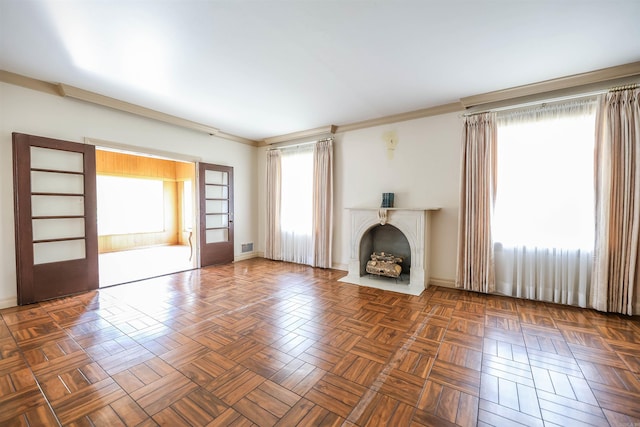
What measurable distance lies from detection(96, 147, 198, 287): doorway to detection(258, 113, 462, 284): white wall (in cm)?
334

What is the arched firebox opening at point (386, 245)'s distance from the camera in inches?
172

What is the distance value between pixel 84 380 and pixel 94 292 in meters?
2.32

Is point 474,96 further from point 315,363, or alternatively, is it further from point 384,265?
point 315,363

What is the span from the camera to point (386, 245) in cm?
457

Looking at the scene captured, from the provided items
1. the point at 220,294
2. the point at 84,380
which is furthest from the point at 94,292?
the point at 84,380

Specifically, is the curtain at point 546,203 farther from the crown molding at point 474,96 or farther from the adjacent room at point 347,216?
the crown molding at point 474,96

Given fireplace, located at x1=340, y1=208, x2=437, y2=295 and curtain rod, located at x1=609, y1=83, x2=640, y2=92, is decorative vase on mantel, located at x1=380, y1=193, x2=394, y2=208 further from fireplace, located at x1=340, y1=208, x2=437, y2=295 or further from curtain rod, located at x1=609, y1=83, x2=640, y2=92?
curtain rod, located at x1=609, y1=83, x2=640, y2=92

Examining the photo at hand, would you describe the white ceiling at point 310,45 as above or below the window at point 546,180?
above

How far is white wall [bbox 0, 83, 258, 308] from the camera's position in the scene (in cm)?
300

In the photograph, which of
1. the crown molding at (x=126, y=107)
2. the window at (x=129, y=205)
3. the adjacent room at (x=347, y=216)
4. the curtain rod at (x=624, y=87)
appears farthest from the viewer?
the window at (x=129, y=205)

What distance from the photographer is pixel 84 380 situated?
5.90 feet

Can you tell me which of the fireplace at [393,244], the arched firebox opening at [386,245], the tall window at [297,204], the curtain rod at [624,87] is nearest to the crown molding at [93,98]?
the tall window at [297,204]

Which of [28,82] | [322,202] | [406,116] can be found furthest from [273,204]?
[28,82]

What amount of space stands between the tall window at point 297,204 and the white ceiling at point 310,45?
1771 millimetres
